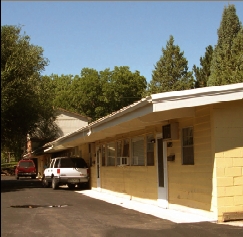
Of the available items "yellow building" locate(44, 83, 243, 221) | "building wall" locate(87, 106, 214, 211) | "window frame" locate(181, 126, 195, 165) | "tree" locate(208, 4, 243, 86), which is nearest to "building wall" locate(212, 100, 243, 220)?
"yellow building" locate(44, 83, 243, 221)

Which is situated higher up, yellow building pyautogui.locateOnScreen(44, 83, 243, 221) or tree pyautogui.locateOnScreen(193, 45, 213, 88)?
tree pyautogui.locateOnScreen(193, 45, 213, 88)

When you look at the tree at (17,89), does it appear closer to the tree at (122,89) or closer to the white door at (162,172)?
the white door at (162,172)

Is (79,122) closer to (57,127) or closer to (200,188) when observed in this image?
(57,127)

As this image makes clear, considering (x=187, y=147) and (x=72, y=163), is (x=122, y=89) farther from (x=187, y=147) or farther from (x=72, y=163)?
(x=187, y=147)

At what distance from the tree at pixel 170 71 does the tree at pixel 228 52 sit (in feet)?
24.4

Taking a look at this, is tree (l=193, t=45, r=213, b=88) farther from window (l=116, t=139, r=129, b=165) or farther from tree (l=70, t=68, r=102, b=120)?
window (l=116, t=139, r=129, b=165)

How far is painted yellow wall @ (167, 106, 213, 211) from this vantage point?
34.9 ft

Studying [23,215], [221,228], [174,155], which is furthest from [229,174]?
[23,215]

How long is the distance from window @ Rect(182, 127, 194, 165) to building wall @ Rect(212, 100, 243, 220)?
4.63 ft

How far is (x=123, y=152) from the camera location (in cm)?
1773

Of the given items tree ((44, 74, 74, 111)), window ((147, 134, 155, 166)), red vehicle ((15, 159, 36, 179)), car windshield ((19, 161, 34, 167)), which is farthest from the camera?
tree ((44, 74, 74, 111))

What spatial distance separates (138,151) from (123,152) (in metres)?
1.84

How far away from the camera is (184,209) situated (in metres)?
11.9

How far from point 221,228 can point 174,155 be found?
3.57 metres
